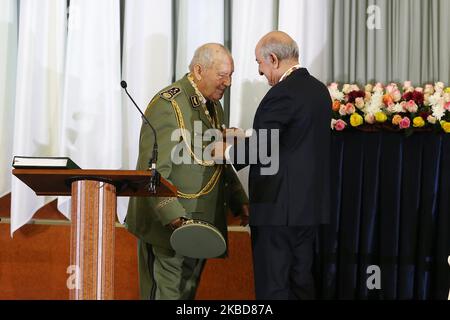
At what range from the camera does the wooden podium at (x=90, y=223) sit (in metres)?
3.24

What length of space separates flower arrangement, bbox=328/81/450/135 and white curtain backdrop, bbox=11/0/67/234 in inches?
68.2

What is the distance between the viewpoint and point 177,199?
4.11 meters

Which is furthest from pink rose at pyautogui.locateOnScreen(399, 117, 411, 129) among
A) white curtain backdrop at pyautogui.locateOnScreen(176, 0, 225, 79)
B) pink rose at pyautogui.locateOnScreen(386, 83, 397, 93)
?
white curtain backdrop at pyautogui.locateOnScreen(176, 0, 225, 79)

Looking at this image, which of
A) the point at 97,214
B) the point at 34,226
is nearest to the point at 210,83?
the point at 97,214

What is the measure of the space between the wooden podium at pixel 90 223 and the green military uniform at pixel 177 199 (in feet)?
2.59

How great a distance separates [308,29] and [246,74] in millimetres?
470

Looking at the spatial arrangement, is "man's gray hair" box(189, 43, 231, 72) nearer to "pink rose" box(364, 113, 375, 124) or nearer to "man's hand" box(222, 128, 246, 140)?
"man's hand" box(222, 128, 246, 140)

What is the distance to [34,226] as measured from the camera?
523 centimetres

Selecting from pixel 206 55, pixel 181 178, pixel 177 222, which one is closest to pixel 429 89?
pixel 206 55

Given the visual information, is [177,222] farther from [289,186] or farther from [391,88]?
[391,88]

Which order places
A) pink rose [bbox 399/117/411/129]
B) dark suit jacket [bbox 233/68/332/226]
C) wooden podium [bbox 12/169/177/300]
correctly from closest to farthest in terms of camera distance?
wooden podium [bbox 12/169/177/300], dark suit jacket [bbox 233/68/332/226], pink rose [bbox 399/117/411/129]

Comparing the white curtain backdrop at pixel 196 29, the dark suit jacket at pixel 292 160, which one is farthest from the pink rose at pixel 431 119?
the white curtain backdrop at pixel 196 29

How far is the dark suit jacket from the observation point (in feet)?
13.4

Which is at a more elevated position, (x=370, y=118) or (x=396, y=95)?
(x=396, y=95)
